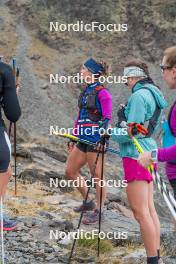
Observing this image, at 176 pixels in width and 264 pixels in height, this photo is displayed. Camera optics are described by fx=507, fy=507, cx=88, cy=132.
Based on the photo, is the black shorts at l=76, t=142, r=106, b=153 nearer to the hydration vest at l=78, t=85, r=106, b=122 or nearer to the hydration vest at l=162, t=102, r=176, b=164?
the hydration vest at l=78, t=85, r=106, b=122

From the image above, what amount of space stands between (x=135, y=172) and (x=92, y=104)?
82.1 inches

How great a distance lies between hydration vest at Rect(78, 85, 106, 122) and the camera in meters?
7.62

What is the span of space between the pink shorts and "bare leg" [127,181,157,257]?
0.18ft

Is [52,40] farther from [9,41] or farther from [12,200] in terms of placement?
[12,200]

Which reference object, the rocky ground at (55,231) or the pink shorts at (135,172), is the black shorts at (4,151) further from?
the rocky ground at (55,231)

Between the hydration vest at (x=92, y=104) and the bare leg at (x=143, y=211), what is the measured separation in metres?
2.05

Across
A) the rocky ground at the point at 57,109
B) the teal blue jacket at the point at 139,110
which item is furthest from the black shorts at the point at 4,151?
the rocky ground at the point at 57,109

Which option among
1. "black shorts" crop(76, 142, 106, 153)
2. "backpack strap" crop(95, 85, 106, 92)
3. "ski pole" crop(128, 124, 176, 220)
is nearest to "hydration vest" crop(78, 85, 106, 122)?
"backpack strap" crop(95, 85, 106, 92)

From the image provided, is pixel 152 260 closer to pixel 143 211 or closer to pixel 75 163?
pixel 143 211

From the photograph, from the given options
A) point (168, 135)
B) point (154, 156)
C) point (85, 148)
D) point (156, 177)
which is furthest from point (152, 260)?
point (85, 148)

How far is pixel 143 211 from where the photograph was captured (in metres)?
5.91

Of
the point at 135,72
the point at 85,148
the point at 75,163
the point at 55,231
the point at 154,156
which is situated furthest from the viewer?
the point at 75,163

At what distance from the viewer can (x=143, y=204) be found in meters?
5.90

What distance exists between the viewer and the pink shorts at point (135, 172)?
5.83 metres
